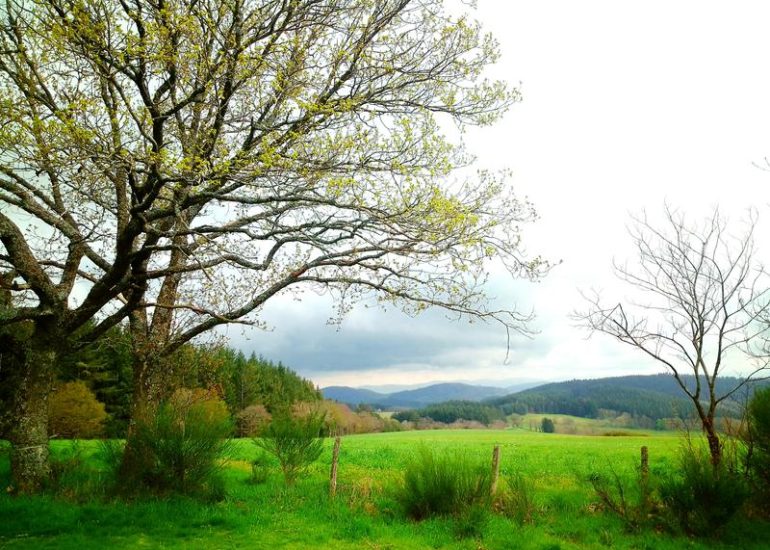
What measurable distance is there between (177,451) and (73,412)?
1118 inches

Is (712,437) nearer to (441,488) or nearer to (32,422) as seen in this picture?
(441,488)

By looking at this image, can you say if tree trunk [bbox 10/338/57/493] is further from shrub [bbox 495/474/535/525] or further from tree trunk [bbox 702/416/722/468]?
tree trunk [bbox 702/416/722/468]

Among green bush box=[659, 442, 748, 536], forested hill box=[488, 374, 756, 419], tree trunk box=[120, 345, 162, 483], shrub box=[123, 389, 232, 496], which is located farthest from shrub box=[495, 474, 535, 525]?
forested hill box=[488, 374, 756, 419]

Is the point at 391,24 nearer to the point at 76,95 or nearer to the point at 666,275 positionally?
the point at 76,95

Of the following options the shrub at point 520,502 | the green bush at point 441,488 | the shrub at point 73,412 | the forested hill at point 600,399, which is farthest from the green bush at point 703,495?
the forested hill at point 600,399

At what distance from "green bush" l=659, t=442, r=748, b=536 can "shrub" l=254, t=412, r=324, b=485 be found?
8025 mm

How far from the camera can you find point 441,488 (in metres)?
10.4

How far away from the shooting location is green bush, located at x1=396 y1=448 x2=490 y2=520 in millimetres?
10352

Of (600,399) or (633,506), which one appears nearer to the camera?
(633,506)

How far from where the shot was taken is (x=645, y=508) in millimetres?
10164

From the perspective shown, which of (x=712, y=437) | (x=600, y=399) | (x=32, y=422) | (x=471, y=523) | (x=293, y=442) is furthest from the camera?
(x=600, y=399)

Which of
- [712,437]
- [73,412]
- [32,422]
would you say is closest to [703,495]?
[712,437]

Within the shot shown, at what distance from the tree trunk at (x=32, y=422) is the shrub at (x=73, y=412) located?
964 inches

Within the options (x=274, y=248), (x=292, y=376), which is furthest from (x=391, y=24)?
(x=292, y=376)
